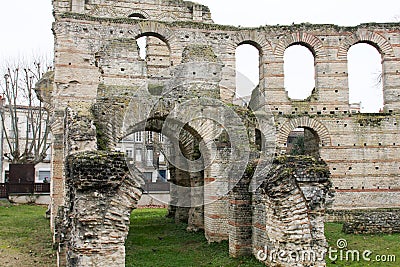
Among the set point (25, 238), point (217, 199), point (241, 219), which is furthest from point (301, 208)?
point (25, 238)

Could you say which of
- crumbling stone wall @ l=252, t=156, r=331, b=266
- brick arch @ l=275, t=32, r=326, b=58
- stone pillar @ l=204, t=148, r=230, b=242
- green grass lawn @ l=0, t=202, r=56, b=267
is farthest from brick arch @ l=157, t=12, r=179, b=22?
crumbling stone wall @ l=252, t=156, r=331, b=266

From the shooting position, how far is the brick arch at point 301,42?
17234mm

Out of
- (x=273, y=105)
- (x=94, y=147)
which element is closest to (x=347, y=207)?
(x=273, y=105)

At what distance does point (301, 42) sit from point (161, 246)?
9.58m

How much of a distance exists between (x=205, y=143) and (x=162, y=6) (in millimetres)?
9988

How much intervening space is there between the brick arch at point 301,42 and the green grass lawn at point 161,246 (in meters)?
A: 6.42

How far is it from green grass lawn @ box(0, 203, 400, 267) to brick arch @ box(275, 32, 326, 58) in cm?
642

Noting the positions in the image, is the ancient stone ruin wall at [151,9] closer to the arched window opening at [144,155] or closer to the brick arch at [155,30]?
the brick arch at [155,30]

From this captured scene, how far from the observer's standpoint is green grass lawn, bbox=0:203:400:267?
10.4 meters

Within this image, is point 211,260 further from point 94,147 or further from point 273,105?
point 273,105

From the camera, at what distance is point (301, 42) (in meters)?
17.4

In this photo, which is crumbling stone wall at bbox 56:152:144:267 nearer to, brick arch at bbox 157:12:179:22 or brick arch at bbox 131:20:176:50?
brick arch at bbox 131:20:176:50

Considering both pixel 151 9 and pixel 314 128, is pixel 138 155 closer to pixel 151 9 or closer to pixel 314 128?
pixel 151 9

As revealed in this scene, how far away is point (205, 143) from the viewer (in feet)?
39.4
